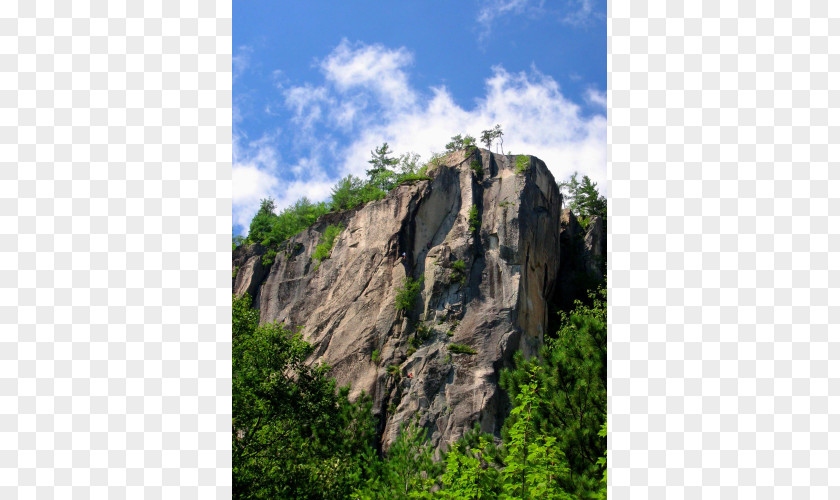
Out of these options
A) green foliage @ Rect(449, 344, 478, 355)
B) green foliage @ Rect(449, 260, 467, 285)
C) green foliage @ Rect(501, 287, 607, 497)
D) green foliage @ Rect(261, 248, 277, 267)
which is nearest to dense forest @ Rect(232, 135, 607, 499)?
green foliage @ Rect(501, 287, 607, 497)

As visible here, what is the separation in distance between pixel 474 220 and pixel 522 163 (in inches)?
208

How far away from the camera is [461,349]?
3378 centimetres

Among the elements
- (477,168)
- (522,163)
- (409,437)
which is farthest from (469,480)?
(477,168)

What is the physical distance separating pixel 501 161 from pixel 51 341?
124 feet

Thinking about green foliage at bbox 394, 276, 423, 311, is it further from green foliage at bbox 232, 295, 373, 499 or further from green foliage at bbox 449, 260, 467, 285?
green foliage at bbox 232, 295, 373, 499

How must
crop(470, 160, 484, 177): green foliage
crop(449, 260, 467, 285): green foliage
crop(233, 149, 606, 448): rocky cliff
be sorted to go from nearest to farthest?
1. crop(233, 149, 606, 448): rocky cliff
2. crop(449, 260, 467, 285): green foliage
3. crop(470, 160, 484, 177): green foliage

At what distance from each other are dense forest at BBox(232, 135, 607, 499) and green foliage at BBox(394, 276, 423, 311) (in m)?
14.4

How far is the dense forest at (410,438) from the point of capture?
10680 millimetres

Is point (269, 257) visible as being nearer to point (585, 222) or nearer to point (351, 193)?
point (351, 193)

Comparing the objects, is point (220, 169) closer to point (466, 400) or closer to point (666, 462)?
point (666, 462)

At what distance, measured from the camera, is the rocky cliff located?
108 feet

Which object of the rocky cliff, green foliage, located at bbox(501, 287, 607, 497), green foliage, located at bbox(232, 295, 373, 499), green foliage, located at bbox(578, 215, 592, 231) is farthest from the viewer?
green foliage, located at bbox(578, 215, 592, 231)

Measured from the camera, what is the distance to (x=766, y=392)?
5.65 meters

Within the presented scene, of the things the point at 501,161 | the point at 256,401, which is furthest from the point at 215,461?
the point at 501,161
